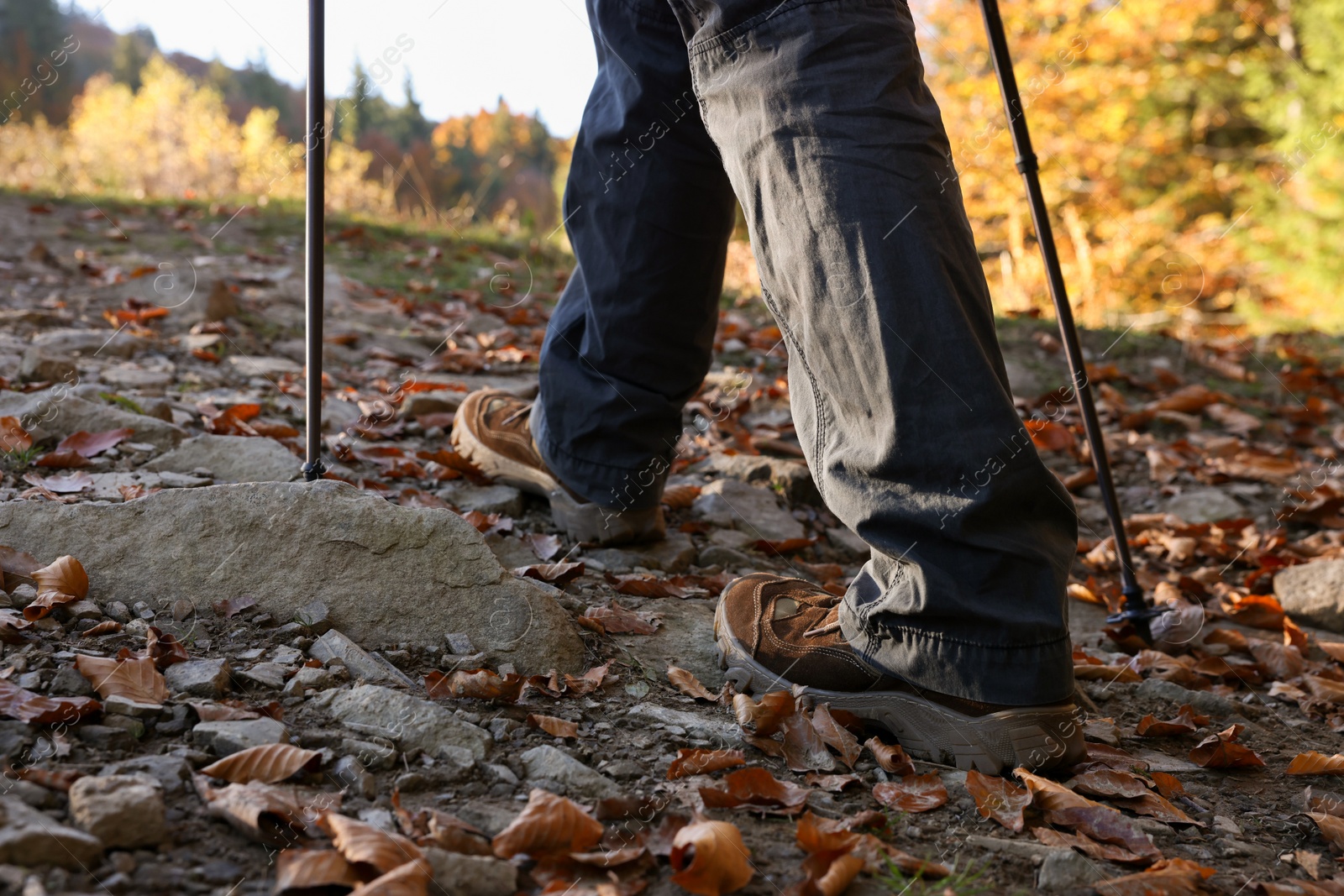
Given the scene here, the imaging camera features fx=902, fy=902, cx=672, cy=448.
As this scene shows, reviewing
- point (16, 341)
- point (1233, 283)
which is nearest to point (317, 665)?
point (16, 341)

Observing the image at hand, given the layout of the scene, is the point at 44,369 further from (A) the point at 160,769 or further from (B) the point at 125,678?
(A) the point at 160,769

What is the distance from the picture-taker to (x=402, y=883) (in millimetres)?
886

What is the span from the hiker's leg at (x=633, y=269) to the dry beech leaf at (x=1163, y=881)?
120 cm

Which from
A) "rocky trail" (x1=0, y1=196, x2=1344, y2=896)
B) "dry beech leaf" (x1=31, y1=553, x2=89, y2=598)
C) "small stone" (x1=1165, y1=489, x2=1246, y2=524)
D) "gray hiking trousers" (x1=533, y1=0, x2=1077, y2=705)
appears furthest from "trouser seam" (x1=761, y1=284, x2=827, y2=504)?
"small stone" (x1=1165, y1=489, x2=1246, y2=524)

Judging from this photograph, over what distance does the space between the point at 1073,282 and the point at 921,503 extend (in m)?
9.43

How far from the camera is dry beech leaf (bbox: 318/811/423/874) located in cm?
92

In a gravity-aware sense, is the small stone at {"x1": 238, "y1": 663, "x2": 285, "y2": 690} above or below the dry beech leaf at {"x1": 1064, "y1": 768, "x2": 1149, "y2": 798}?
above

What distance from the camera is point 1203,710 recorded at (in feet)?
5.87

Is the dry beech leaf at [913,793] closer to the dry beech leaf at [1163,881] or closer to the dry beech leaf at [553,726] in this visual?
the dry beech leaf at [1163,881]

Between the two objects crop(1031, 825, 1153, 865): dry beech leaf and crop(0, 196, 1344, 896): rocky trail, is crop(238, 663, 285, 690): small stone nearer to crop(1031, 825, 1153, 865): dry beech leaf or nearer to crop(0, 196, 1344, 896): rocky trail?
crop(0, 196, 1344, 896): rocky trail

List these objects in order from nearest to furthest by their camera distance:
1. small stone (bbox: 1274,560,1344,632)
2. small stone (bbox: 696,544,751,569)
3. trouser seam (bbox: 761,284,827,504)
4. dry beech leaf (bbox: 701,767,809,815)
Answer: dry beech leaf (bbox: 701,767,809,815)
trouser seam (bbox: 761,284,827,504)
small stone (bbox: 696,544,751,569)
small stone (bbox: 1274,560,1344,632)

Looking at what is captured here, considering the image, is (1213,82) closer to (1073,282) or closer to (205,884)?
(1073,282)

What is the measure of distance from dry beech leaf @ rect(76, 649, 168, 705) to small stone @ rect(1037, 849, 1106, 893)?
1.13 meters

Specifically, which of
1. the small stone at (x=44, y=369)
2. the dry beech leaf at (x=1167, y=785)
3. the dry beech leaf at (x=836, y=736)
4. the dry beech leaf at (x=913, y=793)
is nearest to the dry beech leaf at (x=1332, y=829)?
the dry beech leaf at (x=1167, y=785)
